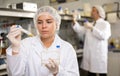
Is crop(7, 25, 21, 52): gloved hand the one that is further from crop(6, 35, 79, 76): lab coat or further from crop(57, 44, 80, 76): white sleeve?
crop(57, 44, 80, 76): white sleeve

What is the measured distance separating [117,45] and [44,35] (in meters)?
2.29

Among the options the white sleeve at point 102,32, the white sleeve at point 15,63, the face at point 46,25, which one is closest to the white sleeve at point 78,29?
the white sleeve at point 102,32

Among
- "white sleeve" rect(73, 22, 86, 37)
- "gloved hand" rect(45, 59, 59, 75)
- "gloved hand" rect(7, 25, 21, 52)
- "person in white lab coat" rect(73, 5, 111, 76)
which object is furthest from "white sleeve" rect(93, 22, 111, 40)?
"gloved hand" rect(7, 25, 21, 52)

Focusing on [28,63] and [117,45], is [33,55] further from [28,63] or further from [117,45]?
[117,45]

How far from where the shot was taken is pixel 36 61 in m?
1.54

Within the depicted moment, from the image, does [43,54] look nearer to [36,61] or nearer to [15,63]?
[36,61]

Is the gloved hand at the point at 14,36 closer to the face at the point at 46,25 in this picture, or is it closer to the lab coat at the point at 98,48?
the face at the point at 46,25

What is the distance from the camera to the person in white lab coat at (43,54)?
140 cm

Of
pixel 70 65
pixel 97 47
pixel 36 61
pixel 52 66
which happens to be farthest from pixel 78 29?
pixel 52 66

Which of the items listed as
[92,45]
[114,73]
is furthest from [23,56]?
[114,73]

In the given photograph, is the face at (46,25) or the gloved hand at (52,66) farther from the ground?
the face at (46,25)

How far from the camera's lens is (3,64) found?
2.04 m

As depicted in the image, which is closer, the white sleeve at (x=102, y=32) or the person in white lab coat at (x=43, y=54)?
the person in white lab coat at (x=43, y=54)

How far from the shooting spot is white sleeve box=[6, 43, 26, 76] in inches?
54.1
